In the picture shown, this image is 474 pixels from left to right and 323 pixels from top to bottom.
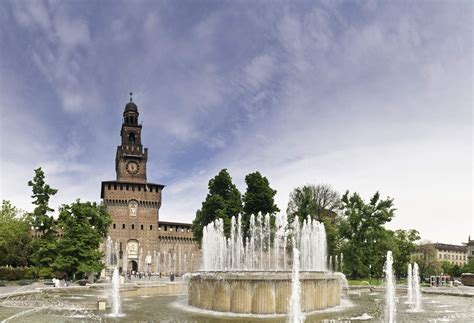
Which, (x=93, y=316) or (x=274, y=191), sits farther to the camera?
(x=274, y=191)

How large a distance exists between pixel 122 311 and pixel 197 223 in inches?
1191

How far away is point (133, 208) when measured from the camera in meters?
62.4

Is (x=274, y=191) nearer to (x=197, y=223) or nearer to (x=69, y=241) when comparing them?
(x=197, y=223)

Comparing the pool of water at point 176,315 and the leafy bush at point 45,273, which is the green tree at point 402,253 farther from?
the leafy bush at point 45,273

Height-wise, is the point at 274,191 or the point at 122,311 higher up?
the point at 274,191

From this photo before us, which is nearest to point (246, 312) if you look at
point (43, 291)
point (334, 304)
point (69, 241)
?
point (334, 304)

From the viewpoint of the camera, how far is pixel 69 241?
117ft

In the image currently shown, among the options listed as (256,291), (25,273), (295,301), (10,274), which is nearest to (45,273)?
(25,273)

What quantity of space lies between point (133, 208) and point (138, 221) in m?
1.91

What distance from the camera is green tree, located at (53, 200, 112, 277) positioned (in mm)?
34875

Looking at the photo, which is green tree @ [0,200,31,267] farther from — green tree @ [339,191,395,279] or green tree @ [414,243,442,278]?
green tree @ [414,243,442,278]

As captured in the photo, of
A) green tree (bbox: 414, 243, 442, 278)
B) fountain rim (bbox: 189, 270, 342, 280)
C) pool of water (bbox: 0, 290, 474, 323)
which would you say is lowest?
green tree (bbox: 414, 243, 442, 278)

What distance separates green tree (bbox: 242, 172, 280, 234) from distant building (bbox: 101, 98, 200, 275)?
74.5ft

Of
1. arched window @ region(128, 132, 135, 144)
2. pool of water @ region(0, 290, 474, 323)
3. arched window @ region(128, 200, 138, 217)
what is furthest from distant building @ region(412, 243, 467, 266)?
pool of water @ region(0, 290, 474, 323)
